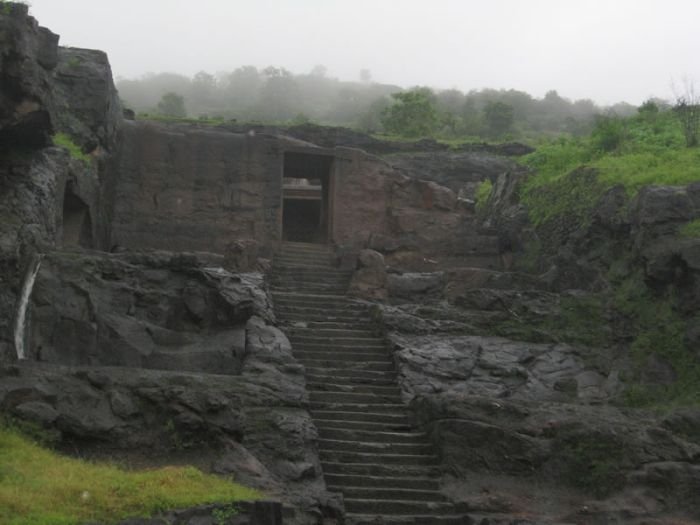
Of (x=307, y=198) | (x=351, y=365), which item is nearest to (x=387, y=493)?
(x=351, y=365)

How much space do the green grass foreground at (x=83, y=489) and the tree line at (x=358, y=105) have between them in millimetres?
33088

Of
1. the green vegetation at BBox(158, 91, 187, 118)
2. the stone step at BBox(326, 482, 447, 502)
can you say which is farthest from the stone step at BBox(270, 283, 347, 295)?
the green vegetation at BBox(158, 91, 187, 118)

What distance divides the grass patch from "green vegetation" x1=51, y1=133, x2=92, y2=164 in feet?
42.7

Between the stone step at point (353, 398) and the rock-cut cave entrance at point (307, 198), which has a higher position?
the rock-cut cave entrance at point (307, 198)

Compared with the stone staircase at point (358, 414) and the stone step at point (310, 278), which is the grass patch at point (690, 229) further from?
the stone step at point (310, 278)

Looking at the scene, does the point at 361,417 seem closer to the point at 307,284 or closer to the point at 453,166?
the point at 307,284

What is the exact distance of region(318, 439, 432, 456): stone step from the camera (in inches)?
511

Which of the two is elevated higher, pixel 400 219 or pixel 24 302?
pixel 400 219

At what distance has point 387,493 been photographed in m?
12.1

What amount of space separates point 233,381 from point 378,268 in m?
7.40

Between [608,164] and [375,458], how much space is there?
40.8 feet

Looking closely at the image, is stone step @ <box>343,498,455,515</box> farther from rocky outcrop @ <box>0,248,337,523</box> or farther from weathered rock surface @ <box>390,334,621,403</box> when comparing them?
weathered rock surface @ <box>390,334,621,403</box>

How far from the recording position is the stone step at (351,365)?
51.1ft

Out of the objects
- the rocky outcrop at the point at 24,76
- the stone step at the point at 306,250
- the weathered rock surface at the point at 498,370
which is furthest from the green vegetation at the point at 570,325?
the rocky outcrop at the point at 24,76
